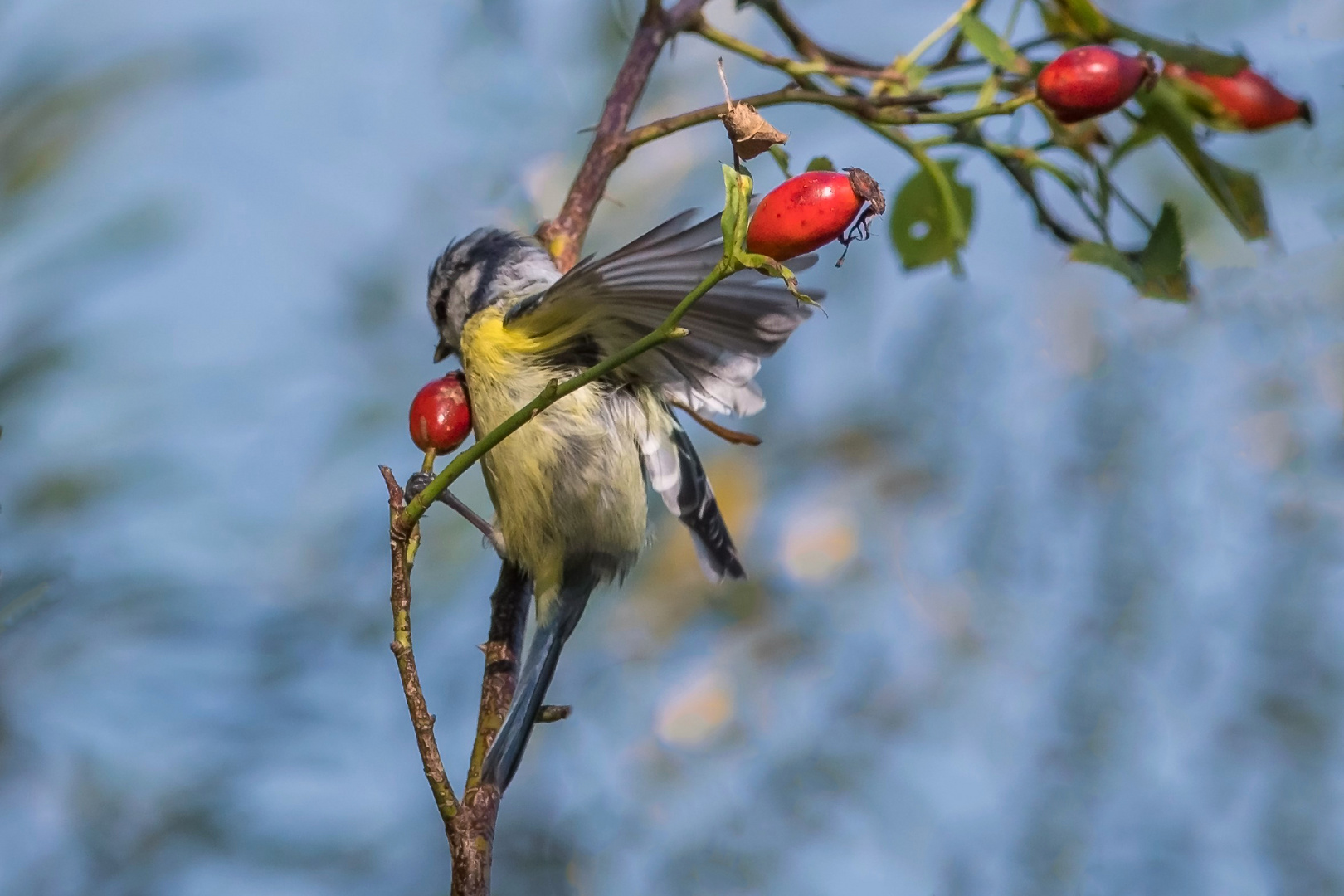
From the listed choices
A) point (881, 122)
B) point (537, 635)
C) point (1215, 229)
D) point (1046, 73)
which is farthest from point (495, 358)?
point (1215, 229)

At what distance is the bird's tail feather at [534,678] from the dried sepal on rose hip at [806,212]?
663 millimetres

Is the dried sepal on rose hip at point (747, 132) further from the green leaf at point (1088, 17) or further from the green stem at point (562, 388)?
the green leaf at point (1088, 17)

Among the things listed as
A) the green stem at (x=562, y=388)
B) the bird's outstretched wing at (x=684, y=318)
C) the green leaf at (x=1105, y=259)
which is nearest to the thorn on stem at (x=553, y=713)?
the green stem at (x=562, y=388)

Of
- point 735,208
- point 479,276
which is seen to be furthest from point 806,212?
point 479,276

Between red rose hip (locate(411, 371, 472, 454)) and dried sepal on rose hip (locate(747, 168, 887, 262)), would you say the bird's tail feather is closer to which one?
red rose hip (locate(411, 371, 472, 454))

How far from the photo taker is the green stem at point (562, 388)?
1141 mm

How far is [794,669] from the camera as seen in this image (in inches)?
115

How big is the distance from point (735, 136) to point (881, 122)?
66 centimetres

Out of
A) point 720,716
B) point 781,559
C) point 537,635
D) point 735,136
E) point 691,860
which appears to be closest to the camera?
point 735,136

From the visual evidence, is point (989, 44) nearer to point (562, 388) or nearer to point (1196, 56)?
point (1196, 56)

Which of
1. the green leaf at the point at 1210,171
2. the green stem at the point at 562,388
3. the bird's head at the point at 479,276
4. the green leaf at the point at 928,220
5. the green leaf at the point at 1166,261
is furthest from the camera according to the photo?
the bird's head at the point at 479,276

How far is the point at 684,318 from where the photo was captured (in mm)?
1896

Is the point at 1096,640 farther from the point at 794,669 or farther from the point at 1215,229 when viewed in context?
the point at 1215,229

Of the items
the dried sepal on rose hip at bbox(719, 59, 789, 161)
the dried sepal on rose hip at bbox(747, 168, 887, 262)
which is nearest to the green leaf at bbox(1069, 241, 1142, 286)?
the dried sepal on rose hip at bbox(747, 168, 887, 262)
